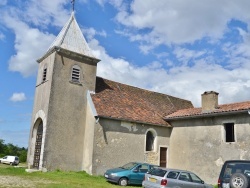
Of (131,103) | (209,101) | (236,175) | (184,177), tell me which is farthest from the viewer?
(131,103)

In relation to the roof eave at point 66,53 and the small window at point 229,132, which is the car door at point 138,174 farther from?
the roof eave at point 66,53

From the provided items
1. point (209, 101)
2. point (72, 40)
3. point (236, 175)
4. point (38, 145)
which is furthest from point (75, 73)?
point (236, 175)

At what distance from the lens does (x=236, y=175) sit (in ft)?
27.2

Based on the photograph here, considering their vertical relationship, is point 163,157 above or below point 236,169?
below

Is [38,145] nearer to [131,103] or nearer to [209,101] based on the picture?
[131,103]

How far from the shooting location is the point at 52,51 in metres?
20.9

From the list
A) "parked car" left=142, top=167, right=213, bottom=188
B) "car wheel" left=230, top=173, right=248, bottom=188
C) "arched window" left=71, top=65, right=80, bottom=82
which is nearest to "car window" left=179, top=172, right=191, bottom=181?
"parked car" left=142, top=167, right=213, bottom=188

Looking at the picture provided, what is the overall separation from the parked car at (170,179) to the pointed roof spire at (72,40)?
39.7 feet

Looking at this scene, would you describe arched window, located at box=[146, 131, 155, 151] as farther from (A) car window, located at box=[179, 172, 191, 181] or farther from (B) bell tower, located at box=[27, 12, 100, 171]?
(A) car window, located at box=[179, 172, 191, 181]

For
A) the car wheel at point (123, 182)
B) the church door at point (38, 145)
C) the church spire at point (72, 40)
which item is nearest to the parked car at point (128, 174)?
the car wheel at point (123, 182)

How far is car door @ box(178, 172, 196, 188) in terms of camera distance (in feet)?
42.1

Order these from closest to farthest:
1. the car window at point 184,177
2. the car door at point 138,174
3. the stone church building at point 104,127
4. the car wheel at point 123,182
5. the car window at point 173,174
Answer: the car window at point 173,174, the car window at point 184,177, the car wheel at point 123,182, the car door at point 138,174, the stone church building at point 104,127

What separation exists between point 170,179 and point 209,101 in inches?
397

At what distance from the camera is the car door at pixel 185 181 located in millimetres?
12819
